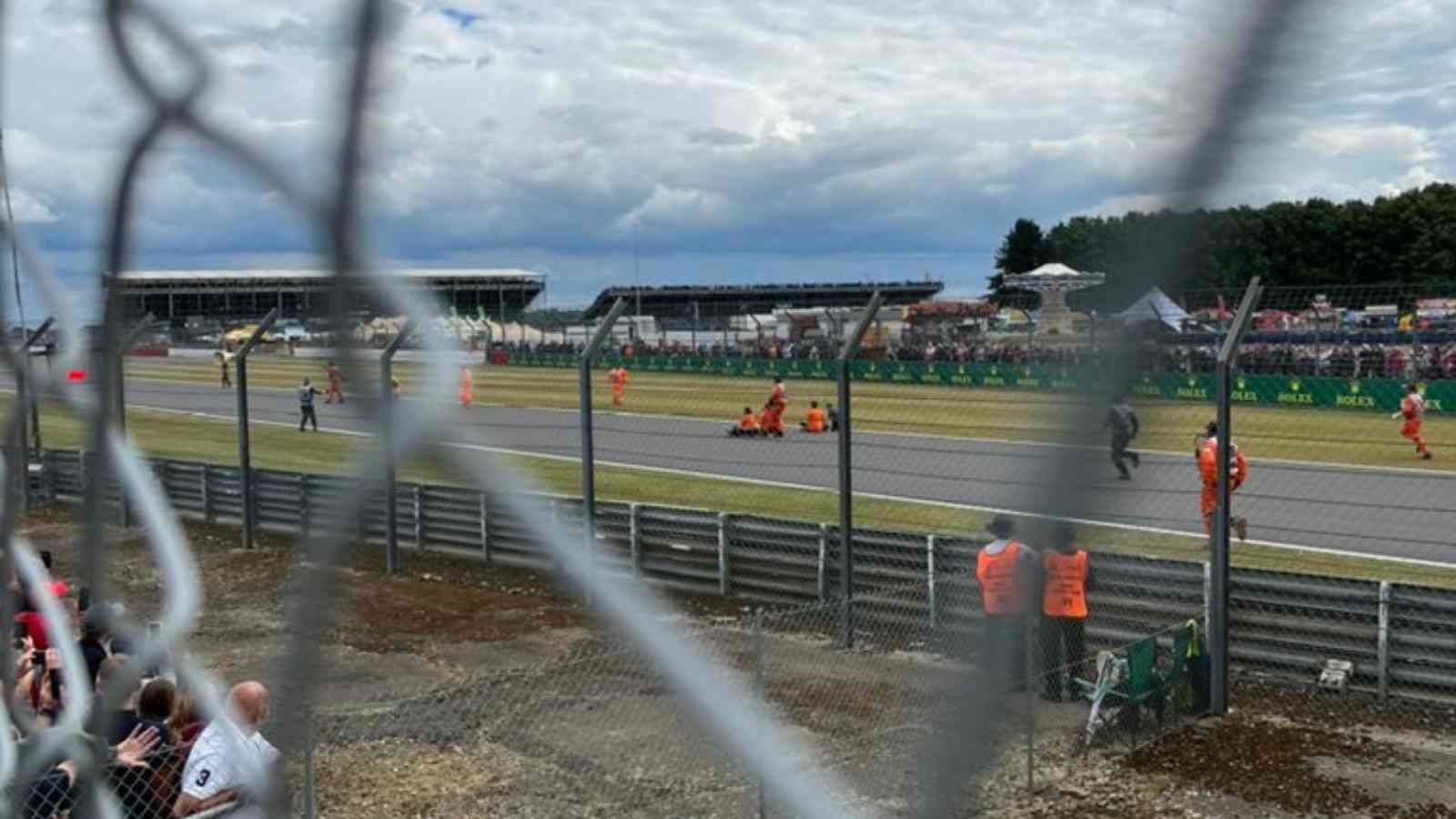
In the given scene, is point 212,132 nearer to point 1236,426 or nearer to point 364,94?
point 364,94

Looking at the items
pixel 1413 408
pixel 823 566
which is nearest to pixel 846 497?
pixel 823 566

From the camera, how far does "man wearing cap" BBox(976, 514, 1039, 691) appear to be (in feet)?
2.44

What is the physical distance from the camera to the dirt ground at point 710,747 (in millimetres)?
6590

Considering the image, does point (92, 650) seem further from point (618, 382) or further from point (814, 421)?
point (814, 421)

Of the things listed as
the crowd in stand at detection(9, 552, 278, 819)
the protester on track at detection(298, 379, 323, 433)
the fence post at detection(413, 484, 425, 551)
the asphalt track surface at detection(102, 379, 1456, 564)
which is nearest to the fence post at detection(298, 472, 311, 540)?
the asphalt track surface at detection(102, 379, 1456, 564)

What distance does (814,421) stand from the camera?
1917cm

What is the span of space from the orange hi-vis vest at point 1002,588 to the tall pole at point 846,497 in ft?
23.4

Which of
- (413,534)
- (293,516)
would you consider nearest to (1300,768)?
(413,534)

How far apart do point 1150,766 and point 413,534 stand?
8367 mm

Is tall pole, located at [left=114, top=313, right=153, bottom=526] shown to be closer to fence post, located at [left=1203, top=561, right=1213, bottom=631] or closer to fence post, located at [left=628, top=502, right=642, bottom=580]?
fence post, located at [left=1203, top=561, right=1213, bottom=631]

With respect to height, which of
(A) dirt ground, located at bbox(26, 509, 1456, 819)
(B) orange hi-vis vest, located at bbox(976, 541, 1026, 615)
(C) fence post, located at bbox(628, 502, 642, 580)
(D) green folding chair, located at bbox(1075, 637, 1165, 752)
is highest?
(B) orange hi-vis vest, located at bbox(976, 541, 1026, 615)

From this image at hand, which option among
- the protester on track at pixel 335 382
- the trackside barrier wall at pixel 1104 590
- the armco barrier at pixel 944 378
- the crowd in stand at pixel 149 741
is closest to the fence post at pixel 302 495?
the trackside barrier wall at pixel 1104 590

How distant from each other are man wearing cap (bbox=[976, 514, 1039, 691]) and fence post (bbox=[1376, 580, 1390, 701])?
790 centimetres

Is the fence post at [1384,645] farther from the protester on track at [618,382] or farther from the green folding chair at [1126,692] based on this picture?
the protester on track at [618,382]
